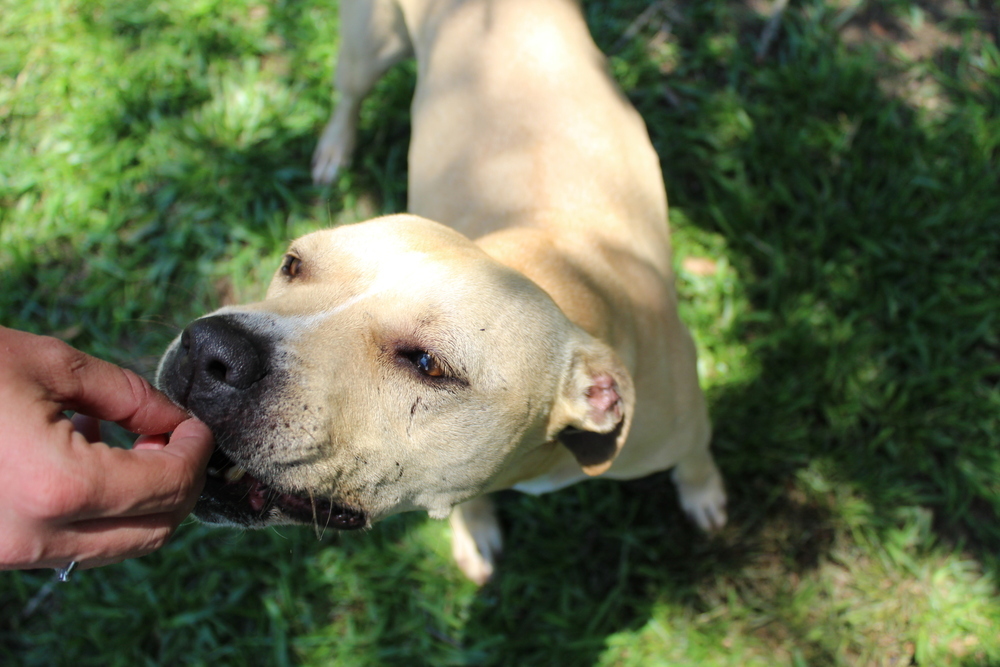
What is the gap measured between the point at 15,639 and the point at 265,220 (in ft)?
9.16

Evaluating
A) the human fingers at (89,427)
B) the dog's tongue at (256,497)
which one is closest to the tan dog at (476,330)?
the dog's tongue at (256,497)

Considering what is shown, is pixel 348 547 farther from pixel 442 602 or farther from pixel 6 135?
pixel 6 135

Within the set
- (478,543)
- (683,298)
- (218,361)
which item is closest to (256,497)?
(218,361)

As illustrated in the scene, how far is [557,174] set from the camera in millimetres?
3135

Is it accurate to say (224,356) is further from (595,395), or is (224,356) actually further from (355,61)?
(355,61)

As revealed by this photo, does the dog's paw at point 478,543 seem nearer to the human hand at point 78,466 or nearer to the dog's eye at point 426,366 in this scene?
the dog's eye at point 426,366

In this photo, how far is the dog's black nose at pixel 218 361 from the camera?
1913mm

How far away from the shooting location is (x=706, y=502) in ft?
12.3

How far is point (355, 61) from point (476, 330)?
283 centimetres

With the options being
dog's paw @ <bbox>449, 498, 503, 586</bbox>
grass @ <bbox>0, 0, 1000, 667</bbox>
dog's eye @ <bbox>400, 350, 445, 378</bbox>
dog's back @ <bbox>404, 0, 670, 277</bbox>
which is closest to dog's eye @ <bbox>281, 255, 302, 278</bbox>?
dog's eye @ <bbox>400, 350, 445, 378</bbox>

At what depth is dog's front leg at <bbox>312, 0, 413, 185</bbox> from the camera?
4.03m

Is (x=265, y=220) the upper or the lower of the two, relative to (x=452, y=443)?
lower

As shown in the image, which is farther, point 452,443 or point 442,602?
point 442,602

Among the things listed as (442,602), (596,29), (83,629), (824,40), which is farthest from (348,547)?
(824,40)
